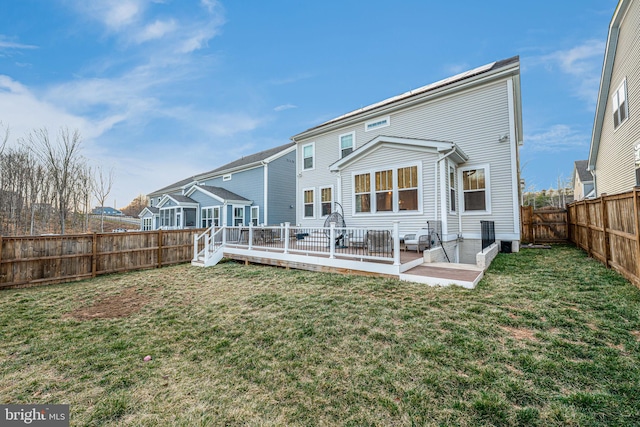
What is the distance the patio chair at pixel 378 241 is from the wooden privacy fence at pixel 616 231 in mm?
4298

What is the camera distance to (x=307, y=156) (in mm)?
14695

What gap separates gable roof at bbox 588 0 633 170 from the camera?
29.2 ft

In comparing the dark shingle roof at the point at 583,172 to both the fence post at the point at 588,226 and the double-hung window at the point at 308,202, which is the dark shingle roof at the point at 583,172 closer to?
the fence post at the point at 588,226

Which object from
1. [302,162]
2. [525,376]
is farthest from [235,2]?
[525,376]

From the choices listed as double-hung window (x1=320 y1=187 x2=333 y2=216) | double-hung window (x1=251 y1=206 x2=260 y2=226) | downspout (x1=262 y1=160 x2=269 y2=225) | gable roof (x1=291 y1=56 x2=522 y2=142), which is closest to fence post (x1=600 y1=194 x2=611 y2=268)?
gable roof (x1=291 y1=56 x2=522 y2=142)

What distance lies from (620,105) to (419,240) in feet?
30.6

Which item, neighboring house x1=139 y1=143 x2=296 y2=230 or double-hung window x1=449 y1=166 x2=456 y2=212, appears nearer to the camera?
double-hung window x1=449 y1=166 x2=456 y2=212

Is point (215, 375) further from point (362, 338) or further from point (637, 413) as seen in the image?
point (637, 413)

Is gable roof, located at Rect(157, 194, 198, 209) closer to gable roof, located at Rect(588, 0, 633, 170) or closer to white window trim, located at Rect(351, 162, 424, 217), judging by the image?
white window trim, located at Rect(351, 162, 424, 217)

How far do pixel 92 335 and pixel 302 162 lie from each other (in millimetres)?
12132

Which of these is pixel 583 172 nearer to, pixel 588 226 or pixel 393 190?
pixel 588 226

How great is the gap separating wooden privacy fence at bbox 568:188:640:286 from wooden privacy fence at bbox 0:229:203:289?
45.3 feet

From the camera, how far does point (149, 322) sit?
15.1 feet

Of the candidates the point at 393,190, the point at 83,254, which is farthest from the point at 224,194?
the point at 393,190
